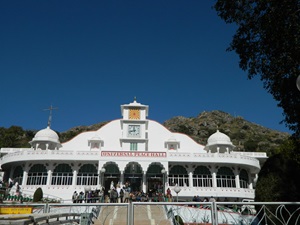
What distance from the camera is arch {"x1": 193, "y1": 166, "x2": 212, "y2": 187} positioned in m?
31.4

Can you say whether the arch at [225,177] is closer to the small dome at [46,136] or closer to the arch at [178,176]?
the arch at [178,176]

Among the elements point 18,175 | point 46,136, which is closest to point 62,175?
point 18,175

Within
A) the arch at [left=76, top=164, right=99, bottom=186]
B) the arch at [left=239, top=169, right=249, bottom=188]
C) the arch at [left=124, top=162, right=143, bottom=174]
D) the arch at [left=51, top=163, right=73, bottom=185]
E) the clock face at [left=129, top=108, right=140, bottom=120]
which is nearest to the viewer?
the arch at [left=51, top=163, right=73, bottom=185]

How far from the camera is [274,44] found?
38.1 ft

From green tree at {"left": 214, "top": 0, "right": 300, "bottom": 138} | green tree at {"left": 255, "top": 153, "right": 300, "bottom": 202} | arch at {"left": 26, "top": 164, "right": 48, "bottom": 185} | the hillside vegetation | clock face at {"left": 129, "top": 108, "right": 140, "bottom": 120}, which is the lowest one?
green tree at {"left": 255, "top": 153, "right": 300, "bottom": 202}

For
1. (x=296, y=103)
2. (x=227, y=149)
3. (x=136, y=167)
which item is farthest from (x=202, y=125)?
(x=296, y=103)

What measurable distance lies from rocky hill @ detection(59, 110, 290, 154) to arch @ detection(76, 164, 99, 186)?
54.4 metres

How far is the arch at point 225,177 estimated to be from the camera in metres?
31.5

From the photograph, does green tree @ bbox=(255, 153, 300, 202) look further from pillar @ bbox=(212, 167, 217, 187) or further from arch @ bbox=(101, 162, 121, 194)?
arch @ bbox=(101, 162, 121, 194)

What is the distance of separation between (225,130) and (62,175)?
80.7 m

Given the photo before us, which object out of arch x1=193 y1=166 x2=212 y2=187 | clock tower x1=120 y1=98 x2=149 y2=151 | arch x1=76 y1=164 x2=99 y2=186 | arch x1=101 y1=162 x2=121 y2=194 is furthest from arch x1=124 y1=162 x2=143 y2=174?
arch x1=193 y1=166 x2=212 y2=187

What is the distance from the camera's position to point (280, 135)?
103 m

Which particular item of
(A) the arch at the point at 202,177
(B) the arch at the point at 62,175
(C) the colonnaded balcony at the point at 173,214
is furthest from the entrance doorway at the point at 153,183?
(C) the colonnaded balcony at the point at 173,214

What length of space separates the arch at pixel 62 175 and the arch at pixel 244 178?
67.2 ft
